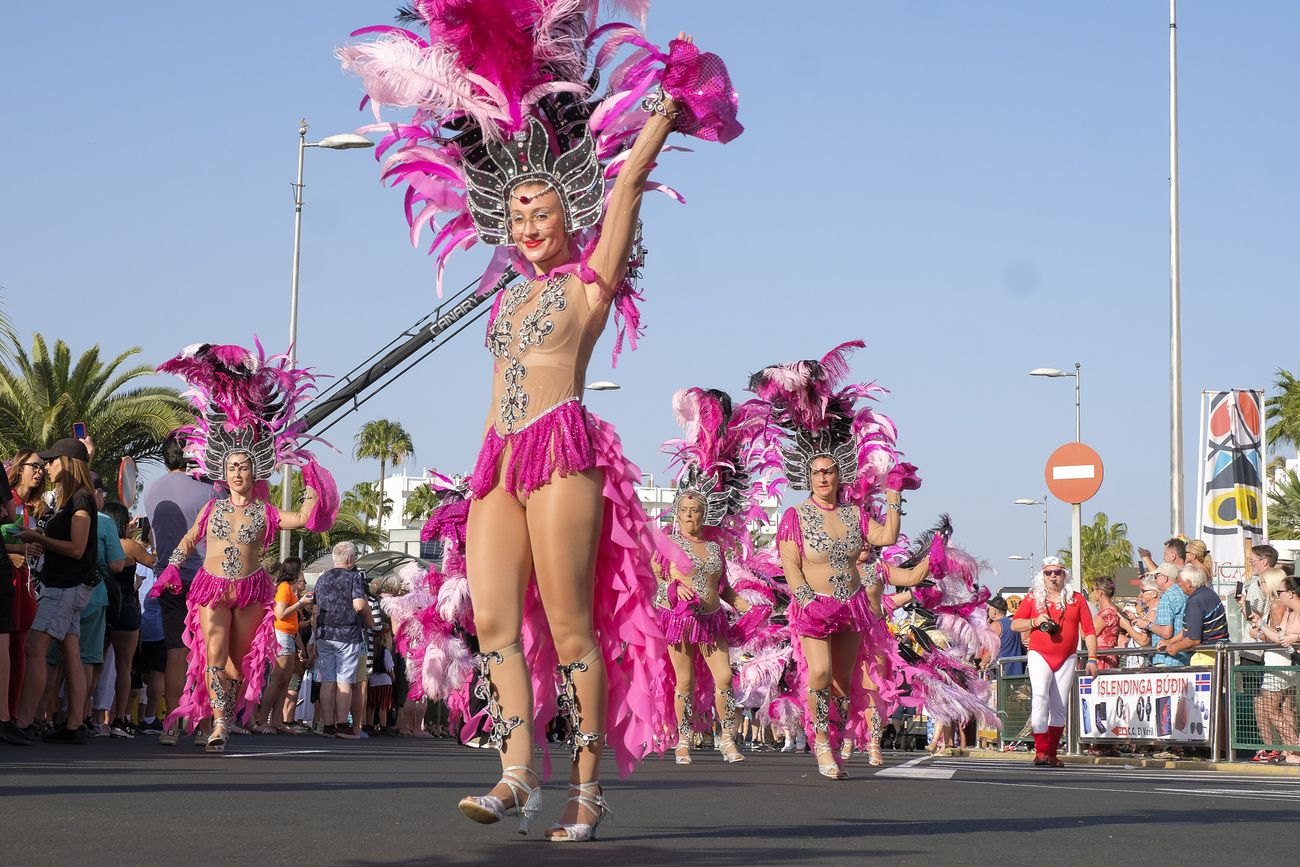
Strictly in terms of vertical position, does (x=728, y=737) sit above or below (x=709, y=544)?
below

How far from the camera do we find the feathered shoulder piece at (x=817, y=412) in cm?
1139

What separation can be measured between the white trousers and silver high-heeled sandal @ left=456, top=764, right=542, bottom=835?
10.3m

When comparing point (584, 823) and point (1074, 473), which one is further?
point (1074, 473)

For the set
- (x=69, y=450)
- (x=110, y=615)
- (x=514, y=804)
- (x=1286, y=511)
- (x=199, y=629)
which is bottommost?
(x=514, y=804)

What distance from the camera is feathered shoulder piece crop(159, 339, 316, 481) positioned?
11.3 meters

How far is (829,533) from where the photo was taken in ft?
35.1

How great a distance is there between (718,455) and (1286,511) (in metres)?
46.4

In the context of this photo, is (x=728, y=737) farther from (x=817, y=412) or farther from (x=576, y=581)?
(x=576, y=581)

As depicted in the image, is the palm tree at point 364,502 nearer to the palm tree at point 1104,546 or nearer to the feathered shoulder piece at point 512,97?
the palm tree at point 1104,546

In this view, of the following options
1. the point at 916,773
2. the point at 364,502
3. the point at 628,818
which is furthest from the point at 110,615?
the point at 364,502

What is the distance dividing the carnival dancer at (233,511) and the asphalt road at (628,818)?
974 mm

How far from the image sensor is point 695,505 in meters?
13.2


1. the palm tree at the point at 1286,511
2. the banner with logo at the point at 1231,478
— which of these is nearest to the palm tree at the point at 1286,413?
the palm tree at the point at 1286,511

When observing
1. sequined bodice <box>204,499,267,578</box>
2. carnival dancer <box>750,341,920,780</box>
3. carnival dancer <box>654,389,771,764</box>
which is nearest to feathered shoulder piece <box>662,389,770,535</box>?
carnival dancer <box>654,389,771,764</box>
